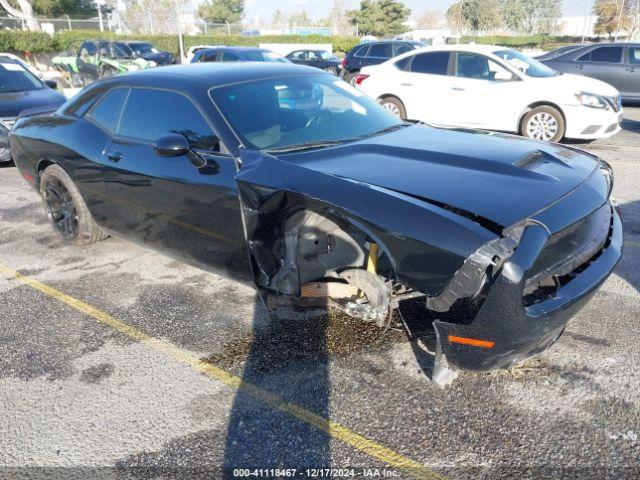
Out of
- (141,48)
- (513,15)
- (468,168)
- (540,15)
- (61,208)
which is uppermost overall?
(540,15)

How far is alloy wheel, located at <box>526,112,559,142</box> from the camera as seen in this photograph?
8477mm

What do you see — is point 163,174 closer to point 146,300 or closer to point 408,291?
point 146,300

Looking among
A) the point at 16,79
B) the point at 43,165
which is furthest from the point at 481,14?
the point at 43,165

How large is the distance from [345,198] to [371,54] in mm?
14673

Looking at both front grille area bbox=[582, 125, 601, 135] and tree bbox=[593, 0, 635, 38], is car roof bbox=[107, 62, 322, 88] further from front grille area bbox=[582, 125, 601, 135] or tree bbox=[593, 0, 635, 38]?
tree bbox=[593, 0, 635, 38]

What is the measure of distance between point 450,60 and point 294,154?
7.15 m

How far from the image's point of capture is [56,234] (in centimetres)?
521

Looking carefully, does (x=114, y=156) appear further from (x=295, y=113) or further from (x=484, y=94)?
(x=484, y=94)

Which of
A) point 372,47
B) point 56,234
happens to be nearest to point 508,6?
point 372,47

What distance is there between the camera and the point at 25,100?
26.1 feet

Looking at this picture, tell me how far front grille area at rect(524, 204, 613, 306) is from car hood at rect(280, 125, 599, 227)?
204 mm

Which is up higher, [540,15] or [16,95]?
[540,15]

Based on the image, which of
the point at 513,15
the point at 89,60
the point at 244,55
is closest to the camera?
the point at 244,55

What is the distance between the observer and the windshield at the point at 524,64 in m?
8.90
